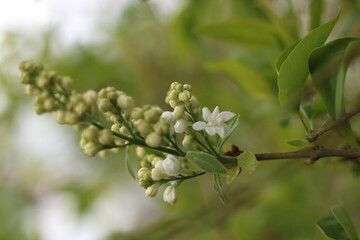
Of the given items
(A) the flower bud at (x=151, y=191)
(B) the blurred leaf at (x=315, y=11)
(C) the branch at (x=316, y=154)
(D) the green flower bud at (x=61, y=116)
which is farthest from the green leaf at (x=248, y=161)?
(B) the blurred leaf at (x=315, y=11)

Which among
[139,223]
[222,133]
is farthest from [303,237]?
[139,223]

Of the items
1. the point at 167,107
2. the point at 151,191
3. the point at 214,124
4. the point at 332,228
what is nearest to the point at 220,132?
the point at 214,124

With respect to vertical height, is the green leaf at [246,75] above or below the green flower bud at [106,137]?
above

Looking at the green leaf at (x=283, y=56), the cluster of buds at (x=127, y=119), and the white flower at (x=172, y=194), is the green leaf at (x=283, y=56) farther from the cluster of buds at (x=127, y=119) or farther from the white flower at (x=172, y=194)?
the white flower at (x=172, y=194)

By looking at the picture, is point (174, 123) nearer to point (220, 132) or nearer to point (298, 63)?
point (220, 132)

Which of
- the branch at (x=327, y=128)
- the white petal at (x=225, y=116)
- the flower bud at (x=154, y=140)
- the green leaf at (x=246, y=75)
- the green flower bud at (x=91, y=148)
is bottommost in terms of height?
the branch at (x=327, y=128)

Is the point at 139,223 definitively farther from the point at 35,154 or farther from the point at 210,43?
the point at 210,43
